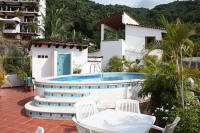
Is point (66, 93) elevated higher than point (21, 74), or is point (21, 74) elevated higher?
point (21, 74)

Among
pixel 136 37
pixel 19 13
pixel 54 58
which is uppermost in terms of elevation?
pixel 19 13

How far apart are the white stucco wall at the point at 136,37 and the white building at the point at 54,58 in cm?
565

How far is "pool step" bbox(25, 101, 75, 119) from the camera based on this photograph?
579 centimetres

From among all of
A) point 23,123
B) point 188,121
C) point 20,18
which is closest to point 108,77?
point 23,123

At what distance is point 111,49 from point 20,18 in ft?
123

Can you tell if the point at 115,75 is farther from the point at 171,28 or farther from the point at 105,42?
the point at 171,28

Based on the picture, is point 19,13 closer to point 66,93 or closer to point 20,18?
point 20,18

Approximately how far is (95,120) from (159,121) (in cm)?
244

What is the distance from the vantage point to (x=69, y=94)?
21.2 ft

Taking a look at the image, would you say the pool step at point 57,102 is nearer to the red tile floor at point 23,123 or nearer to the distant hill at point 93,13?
the red tile floor at point 23,123

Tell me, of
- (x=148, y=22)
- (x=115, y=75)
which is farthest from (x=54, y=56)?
(x=148, y=22)

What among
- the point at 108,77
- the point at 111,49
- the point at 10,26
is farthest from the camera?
the point at 10,26

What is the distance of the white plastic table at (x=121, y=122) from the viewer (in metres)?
2.98

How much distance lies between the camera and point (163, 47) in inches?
195
